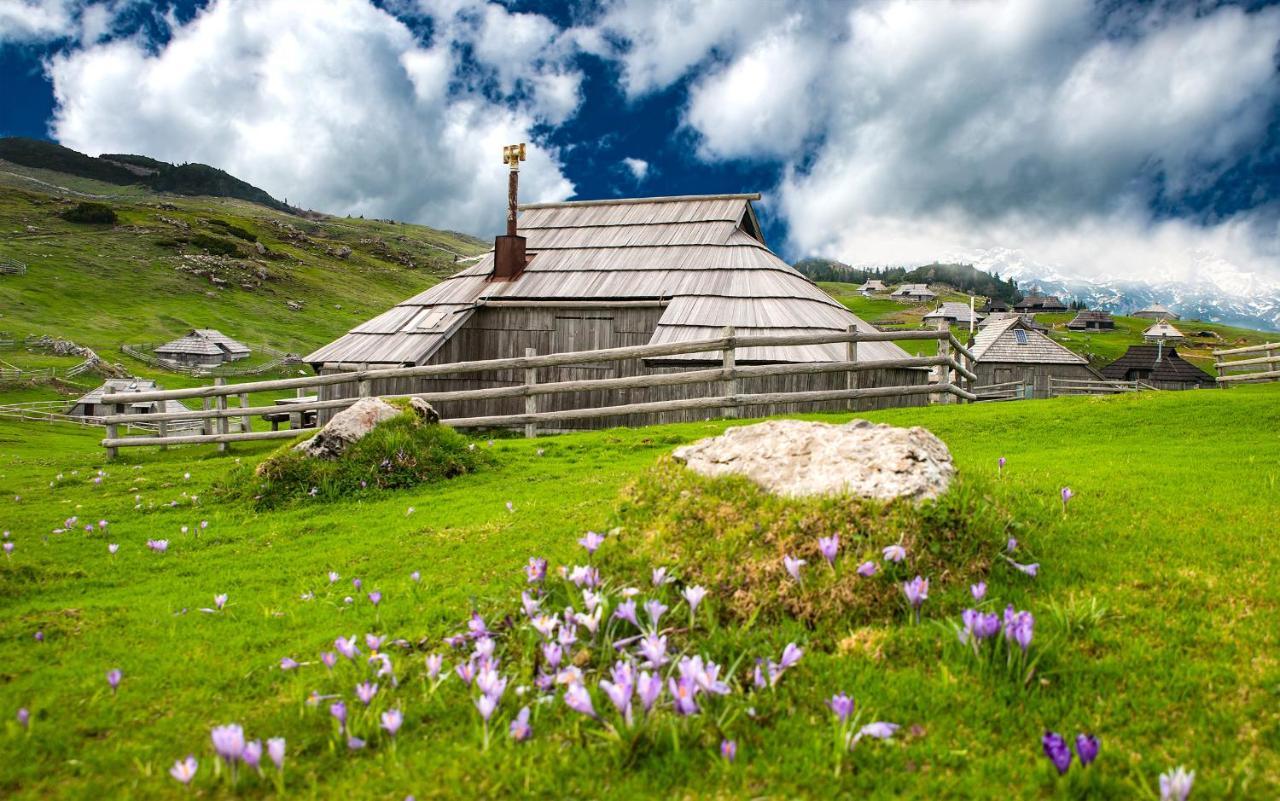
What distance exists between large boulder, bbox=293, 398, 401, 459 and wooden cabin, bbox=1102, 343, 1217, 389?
242 ft

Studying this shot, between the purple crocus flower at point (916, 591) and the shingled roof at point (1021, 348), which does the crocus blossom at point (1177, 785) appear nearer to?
the purple crocus flower at point (916, 591)

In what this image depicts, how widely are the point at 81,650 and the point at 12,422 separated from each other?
2341 inches

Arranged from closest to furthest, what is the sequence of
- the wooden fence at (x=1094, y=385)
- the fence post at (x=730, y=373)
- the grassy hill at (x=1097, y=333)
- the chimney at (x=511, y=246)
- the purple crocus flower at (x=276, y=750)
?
the purple crocus flower at (x=276, y=750)
the fence post at (x=730, y=373)
the chimney at (x=511, y=246)
the wooden fence at (x=1094, y=385)
the grassy hill at (x=1097, y=333)

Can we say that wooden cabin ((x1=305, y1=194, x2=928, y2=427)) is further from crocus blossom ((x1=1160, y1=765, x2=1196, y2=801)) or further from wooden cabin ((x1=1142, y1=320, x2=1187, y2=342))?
wooden cabin ((x1=1142, y1=320, x2=1187, y2=342))

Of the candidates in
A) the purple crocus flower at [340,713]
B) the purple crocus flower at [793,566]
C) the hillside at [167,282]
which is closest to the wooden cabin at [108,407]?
the hillside at [167,282]

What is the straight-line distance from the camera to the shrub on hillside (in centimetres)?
12531

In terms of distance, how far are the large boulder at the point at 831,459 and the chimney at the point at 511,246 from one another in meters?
20.9

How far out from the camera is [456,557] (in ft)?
19.3

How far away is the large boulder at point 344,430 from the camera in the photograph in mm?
9633

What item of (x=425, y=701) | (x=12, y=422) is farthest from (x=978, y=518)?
(x=12, y=422)

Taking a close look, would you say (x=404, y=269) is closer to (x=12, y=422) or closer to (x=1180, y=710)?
(x=12, y=422)

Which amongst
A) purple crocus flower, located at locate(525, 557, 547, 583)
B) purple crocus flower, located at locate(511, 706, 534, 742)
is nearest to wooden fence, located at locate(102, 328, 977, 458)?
purple crocus flower, located at locate(525, 557, 547, 583)

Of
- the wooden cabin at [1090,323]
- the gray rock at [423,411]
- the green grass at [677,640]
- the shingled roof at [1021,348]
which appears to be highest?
the wooden cabin at [1090,323]

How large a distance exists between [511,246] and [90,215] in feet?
465
